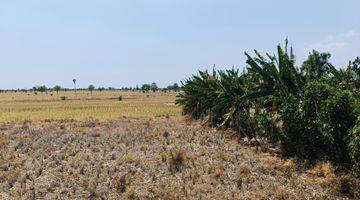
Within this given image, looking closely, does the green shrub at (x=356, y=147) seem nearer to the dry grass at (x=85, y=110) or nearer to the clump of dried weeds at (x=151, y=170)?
the clump of dried weeds at (x=151, y=170)

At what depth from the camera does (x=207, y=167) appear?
619 inches

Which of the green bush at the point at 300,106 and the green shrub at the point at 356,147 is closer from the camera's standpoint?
the green shrub at the point at 356,147

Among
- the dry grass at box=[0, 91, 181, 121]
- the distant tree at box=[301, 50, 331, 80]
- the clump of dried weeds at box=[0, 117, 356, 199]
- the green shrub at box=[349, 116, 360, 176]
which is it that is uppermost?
the distant tree at box=[301, 50, 331, 80]

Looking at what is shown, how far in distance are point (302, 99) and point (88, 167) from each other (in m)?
8.21

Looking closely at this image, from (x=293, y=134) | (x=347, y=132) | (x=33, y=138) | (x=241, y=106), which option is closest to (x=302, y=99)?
(x=293, y=134)

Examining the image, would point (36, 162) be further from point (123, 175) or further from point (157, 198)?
point (157, 198)

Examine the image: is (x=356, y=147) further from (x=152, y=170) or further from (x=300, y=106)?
(x=152, y=170)

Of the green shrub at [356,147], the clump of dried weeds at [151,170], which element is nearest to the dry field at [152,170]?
the clump of dried weeds at [151,170]

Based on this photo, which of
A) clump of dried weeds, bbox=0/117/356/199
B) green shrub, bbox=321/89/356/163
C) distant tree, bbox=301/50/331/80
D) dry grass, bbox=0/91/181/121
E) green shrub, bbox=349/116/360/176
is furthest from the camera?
dry grass, bbox=0/91/181/121

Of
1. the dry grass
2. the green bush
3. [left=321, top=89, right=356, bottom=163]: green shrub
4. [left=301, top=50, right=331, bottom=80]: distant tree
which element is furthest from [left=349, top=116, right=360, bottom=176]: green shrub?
the dry grass

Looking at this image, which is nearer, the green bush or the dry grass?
the green bush

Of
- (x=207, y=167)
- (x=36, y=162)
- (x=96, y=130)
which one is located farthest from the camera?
(x=96, y=130)

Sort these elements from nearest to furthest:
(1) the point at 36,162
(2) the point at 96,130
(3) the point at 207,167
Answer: (3) the point at 207,167
(1) the point at 36,162
(2) the point at 96,130

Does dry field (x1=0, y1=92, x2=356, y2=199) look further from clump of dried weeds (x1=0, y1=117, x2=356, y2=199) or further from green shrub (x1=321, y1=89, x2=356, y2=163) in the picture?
green shrub (x1=321, y1=89, x2=356, y2=163)
